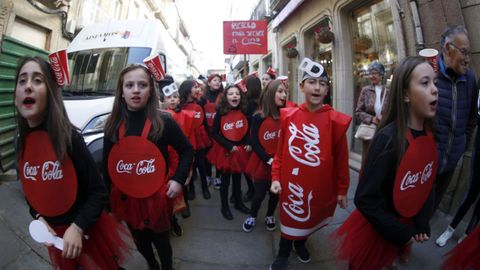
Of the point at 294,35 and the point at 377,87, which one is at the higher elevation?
the point at 294,35

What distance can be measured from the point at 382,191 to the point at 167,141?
1.51 metres

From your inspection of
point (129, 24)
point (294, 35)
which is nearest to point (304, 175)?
point (129, 24)

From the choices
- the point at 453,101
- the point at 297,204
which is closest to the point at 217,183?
the point at 297,204

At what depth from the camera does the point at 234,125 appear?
4.03 meters

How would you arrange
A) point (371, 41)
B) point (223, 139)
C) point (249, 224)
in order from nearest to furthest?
point (249, 224) < point (223, 139) < point (371, 41)

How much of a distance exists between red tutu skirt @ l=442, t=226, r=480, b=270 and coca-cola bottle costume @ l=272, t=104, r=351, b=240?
0.98 meters

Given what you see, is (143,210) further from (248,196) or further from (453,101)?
Answer: (453,101)

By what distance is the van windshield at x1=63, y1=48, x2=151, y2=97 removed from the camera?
204 inches

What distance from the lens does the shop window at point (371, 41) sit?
6.02m

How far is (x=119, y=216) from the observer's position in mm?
2244

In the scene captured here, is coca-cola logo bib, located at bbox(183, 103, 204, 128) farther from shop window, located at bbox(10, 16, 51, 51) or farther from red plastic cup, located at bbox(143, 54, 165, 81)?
shop window, located at bbox(10, 16, 51, 51)

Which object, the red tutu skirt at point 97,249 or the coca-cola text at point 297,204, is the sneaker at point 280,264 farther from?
the red tutu skirt at point 97,249

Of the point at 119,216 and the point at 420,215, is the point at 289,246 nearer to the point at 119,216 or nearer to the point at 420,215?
the point at 420,215

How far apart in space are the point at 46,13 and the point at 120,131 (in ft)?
28.3
